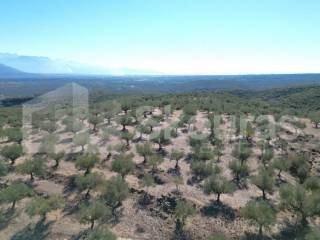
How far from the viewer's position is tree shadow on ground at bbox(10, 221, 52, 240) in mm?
14258

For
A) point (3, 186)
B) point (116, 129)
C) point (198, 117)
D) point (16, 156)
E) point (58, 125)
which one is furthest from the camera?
point (198, 117)

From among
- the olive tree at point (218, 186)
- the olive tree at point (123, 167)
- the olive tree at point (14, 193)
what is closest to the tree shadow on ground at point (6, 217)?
the olive tree at point (14, 193)

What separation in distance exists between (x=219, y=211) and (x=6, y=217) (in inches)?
399

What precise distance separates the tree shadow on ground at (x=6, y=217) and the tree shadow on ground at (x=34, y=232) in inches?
38.3

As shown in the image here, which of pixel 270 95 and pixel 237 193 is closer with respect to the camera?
pixel 237 193

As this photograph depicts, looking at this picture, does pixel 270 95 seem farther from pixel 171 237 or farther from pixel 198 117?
pixel 171 237

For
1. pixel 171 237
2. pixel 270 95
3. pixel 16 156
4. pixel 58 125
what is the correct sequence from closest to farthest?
pixel 171 237 < pixel 16 156 < pixel 58 125 < pixel 270 95

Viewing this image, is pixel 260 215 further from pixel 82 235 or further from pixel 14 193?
pixel 14 193

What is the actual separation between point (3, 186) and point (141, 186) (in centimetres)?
759

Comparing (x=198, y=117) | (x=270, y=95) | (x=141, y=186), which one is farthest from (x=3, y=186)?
(x=270, y=95)

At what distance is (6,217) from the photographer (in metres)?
15.6

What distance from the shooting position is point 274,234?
15.1m

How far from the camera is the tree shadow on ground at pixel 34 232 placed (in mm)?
14258

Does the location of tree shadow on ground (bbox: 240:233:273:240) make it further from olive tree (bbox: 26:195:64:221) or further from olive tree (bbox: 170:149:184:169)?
olive tree (bbox: 26:195:64:221)
